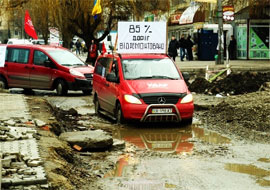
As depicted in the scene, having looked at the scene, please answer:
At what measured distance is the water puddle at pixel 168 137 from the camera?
36.3ft

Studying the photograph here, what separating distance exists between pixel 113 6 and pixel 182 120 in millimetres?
28198

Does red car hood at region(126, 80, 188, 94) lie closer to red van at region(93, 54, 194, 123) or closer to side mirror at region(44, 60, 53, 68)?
red van at region(93, 54, 194, 123)

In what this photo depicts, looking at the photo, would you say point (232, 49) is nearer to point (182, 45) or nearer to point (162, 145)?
point (182, 45)

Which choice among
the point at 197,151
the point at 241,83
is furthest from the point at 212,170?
the point at 241,83

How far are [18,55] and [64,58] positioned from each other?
177 cm

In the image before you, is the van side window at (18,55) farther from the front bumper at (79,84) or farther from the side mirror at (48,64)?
the front bumper at (79,84)

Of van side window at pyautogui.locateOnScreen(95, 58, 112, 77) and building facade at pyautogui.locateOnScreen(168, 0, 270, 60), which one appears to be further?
building facade at pyautogui.locateOnScreen(168, 0, 270, 60)

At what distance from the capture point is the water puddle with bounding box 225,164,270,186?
7995 mm

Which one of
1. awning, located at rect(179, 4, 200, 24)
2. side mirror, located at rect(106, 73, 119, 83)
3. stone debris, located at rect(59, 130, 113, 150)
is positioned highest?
awning, located at rect(179, 4, 200, 24)

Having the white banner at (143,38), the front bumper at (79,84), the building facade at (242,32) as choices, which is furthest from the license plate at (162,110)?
the building facade at (242,32)

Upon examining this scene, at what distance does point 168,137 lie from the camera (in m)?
12.3

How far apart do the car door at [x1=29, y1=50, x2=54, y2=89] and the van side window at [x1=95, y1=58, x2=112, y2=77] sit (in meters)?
5.96

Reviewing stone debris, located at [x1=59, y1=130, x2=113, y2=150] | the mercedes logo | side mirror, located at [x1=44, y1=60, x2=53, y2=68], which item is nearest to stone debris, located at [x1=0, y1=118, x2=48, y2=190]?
stone debris, located at [x1=59, y1=130, x2=113, y2=150]

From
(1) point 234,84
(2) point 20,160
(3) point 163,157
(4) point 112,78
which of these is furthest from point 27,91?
(2) point 20,160
